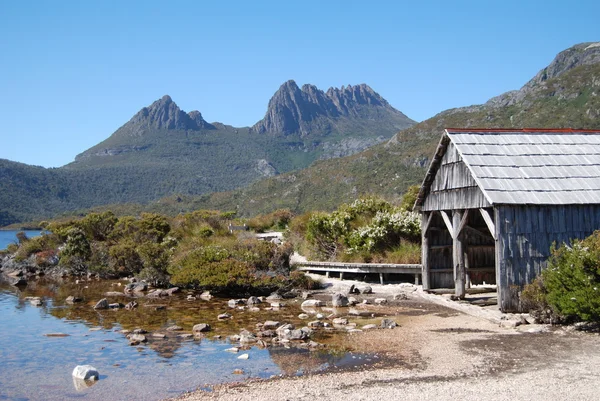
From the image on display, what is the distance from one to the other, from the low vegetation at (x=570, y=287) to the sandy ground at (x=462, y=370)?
1.65 ft

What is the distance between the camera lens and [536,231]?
567 inches

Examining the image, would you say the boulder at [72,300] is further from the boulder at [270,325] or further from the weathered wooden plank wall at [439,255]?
the weathered wooden plank wall at [439,255]

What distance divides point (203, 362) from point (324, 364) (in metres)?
2.59

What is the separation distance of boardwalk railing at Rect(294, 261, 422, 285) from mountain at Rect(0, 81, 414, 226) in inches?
3513

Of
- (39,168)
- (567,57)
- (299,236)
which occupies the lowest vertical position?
(299,236)

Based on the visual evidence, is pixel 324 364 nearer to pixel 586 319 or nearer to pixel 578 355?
pixel 578 355

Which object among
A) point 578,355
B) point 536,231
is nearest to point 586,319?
point 578,355

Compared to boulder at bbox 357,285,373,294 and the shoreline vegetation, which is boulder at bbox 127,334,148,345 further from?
boulder at bbox 357,285,373,294

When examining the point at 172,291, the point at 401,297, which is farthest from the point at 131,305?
the point at 401,297

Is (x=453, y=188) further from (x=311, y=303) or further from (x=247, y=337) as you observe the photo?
(x=247, y=337)

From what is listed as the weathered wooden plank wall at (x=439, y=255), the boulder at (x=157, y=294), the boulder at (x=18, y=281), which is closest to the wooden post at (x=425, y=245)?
the weathered wooden plank wall at (x=439, y=255)

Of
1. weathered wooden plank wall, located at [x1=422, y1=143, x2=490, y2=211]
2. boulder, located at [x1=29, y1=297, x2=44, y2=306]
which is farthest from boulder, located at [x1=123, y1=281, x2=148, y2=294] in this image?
weathered wooden plank wall, located at [x1=422, y1=143, x2=490, y2=211]

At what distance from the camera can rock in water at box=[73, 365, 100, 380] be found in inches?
425

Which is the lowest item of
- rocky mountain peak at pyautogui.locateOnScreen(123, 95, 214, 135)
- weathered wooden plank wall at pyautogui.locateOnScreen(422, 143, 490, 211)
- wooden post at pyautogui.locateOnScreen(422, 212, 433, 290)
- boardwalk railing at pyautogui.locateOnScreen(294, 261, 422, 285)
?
boardwalk railing at pyautogui.locateOnScreen(294, 261, 422, 285)
